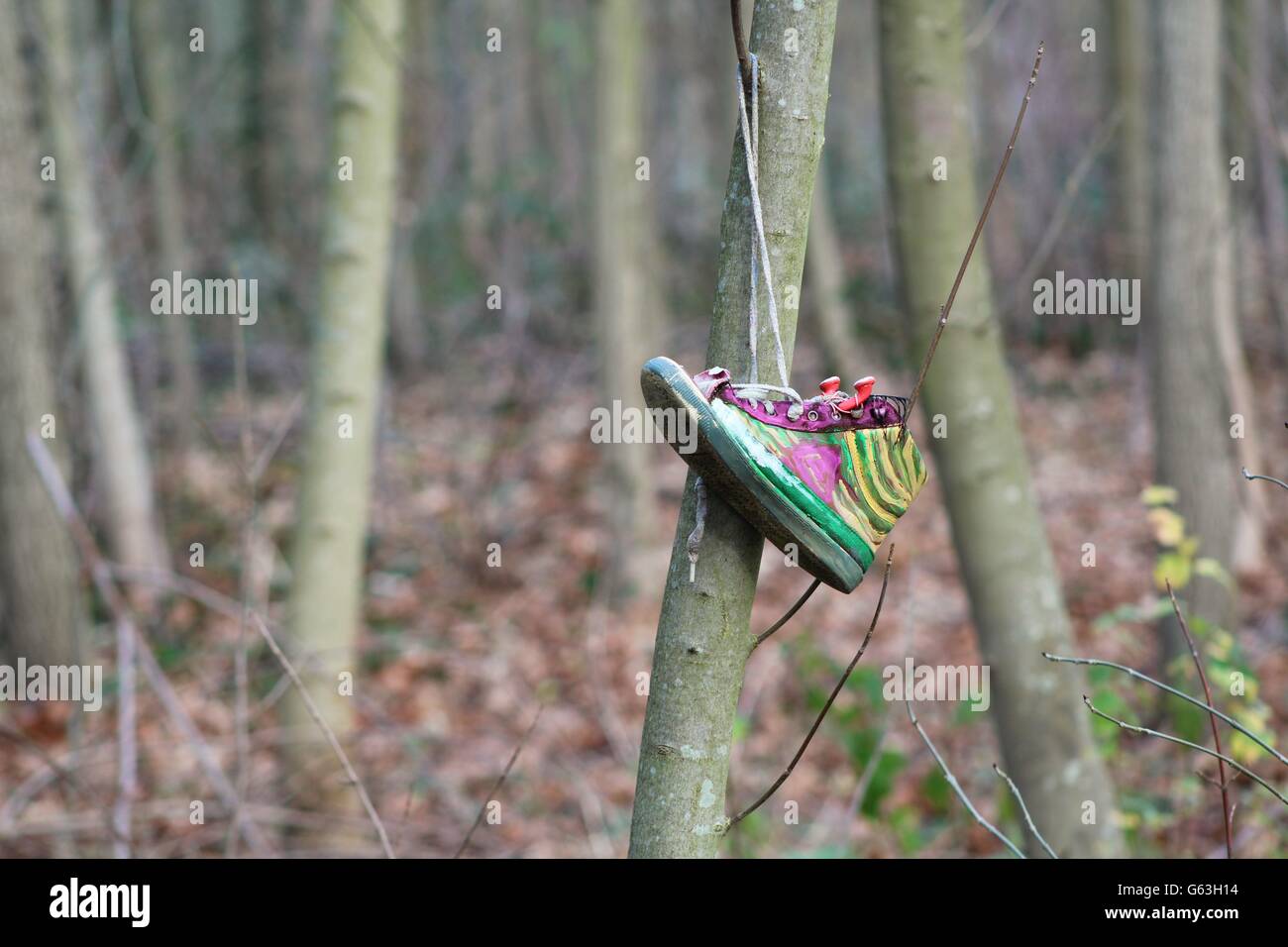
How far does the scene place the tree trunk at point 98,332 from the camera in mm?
6121

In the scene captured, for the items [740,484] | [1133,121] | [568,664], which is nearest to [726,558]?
[740,484]

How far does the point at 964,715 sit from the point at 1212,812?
3.30 feet

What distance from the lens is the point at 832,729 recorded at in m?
4.89

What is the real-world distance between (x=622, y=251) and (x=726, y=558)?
5.78 m

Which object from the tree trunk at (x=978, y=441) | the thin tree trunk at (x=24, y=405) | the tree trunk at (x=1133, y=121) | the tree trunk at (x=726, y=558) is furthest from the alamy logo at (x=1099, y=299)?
the tree trunk at (x=726, y=558)

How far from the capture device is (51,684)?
518cm

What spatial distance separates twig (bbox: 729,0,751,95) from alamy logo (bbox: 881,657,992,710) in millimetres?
2613

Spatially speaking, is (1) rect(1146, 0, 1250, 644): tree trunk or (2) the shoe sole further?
(1) rect(1146, 0, 1250, 644): tree trunk

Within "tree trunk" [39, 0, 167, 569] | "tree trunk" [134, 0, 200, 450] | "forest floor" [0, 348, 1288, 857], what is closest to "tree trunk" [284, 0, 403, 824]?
"forest floor" [0, 348, 1288, 857]

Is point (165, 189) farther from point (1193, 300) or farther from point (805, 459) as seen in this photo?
point (805, 459)

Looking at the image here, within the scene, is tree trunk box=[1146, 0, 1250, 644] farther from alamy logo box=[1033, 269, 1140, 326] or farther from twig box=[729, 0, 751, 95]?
twig box=[729, 0, 751, 95]
